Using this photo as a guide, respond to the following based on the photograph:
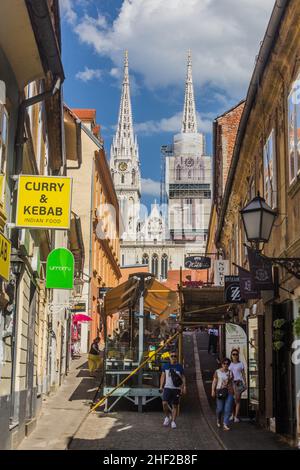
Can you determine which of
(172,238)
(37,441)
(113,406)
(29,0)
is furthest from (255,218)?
(172,238)

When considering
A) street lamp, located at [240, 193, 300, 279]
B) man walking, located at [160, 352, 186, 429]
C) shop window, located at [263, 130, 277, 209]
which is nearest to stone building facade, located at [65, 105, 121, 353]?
man walking, located at [160, 352, 186, 429]

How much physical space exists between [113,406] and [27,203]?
9005mm

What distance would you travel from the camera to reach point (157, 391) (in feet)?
54.5

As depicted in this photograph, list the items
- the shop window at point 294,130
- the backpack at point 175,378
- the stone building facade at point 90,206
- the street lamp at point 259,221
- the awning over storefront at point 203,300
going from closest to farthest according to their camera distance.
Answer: the street lamp at point 259,221 → the shop window at point 294,130 → the backpack at point 175,378 → the awning over storefront at point 203,300 → the stone building facade at point 90,206

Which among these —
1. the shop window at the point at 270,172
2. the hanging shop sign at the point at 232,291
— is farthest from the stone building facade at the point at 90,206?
the shop window at the point at 270,172

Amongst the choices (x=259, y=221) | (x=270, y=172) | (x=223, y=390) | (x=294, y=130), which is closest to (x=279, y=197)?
(x=270, y=172)

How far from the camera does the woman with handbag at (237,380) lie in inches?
583

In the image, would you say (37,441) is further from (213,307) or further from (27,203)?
(213,307)

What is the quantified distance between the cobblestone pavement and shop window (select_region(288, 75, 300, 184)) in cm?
488

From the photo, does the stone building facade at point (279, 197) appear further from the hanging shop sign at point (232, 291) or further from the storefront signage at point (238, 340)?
the hanging shop sign at point (232, 291)

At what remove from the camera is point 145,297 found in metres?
18.2

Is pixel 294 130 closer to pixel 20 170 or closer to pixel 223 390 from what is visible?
pixel 20 170

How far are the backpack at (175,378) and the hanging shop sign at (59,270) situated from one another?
304 centimetres

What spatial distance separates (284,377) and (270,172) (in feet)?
13.6
